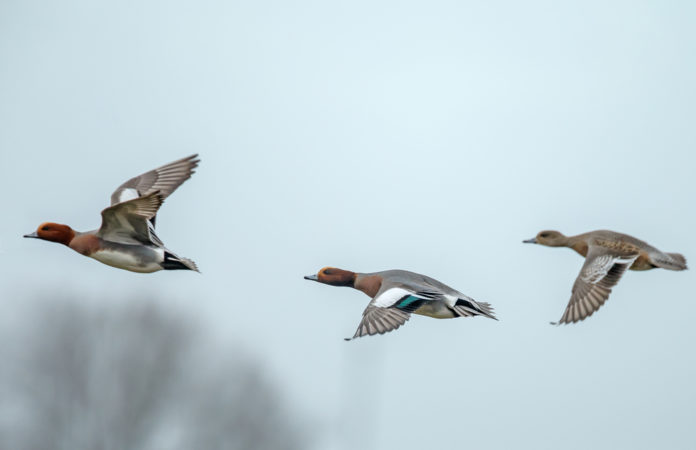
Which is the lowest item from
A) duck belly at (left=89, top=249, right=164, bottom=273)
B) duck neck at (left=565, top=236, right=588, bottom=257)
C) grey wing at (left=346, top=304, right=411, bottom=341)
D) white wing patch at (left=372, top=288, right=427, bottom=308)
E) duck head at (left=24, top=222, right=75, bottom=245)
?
grey wing at (left=346, top=304, right=411, bottom=341)

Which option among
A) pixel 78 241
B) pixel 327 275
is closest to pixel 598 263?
pixel 327 275

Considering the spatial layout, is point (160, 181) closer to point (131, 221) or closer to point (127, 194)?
point (127, 194)

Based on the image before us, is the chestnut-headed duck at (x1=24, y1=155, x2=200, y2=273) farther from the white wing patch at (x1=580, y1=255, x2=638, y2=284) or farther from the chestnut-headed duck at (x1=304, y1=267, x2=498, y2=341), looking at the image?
the white wing patch at (x1=580, y1=255, x2=638, y2=284)

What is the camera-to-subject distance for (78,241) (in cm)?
788

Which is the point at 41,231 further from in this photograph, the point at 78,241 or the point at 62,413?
the point at 62,413

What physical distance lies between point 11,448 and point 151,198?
12.2 m

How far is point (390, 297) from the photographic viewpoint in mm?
8062

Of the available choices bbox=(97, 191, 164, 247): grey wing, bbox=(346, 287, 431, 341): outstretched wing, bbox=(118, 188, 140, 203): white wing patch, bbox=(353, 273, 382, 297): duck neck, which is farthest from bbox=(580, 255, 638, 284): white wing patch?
bbox=(118, 188, 140, 203): white wing patch

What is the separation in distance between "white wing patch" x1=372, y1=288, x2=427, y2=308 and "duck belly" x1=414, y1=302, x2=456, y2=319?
0.18 meters

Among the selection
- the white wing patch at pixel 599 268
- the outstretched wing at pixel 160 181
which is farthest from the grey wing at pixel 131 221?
the white wing patch at pixel 599 268

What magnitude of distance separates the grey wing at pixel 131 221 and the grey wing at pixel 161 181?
2.00 feet

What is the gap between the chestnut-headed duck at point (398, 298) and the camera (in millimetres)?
7641

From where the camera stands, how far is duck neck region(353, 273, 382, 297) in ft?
29.1

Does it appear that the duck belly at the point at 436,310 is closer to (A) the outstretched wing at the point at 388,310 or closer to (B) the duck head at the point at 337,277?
(A) the outstretched wing at the point at 388,310
